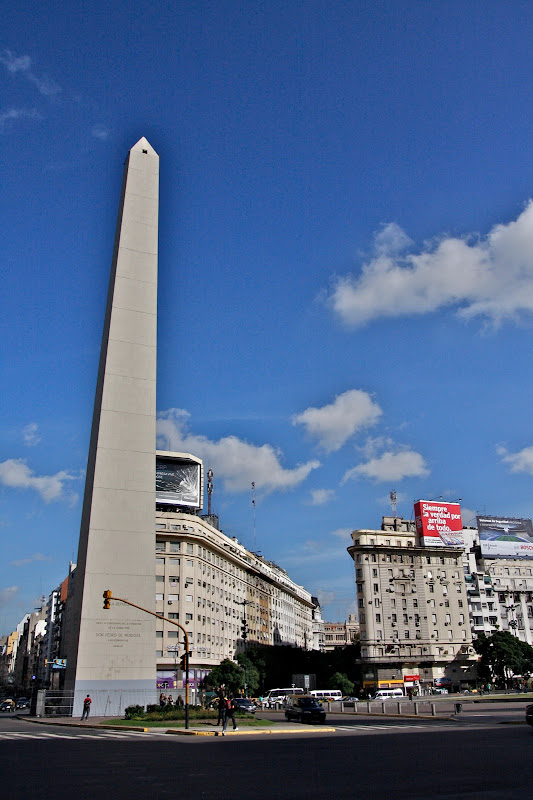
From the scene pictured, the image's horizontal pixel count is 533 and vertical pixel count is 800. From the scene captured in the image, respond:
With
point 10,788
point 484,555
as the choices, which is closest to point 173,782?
point 10,788

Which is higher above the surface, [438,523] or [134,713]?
[438,523]

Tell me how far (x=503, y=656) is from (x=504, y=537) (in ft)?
89.3

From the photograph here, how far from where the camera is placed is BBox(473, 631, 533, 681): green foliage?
262ft

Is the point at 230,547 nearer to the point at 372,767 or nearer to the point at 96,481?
the point at 96,481

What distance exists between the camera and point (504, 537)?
10381cm

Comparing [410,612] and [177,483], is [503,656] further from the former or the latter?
[177,483]

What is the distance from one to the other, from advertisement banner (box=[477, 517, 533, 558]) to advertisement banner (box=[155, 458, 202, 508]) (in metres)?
49.0

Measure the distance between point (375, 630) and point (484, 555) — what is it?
26.1m

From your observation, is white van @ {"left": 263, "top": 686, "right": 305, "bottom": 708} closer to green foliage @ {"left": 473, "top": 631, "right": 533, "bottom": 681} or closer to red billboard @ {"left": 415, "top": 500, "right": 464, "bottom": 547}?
green foliage @ {"left": 473, "top": 631, "right": 533, "bottom": 681}

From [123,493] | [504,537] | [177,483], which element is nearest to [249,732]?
[123,493]

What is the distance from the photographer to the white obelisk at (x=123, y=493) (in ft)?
122

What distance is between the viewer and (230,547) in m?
92.8

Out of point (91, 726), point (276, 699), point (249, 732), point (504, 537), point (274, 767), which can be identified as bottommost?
point (276, 699)

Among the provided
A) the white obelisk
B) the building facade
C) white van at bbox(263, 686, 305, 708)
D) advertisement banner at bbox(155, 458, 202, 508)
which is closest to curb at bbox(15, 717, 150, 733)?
the white obelisk
